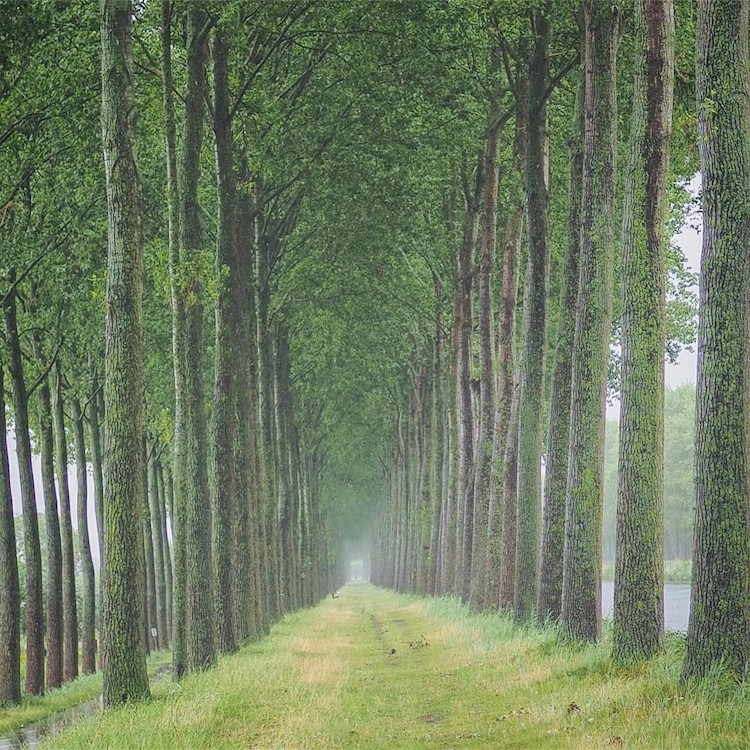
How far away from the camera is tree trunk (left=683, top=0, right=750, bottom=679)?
10.7 metres

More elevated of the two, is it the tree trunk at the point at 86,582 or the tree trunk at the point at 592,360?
the tree trunk at the point at 592,360

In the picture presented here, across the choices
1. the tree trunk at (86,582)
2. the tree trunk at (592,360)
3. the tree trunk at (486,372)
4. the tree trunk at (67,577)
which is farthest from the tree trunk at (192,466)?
the tree trunk at (86,582)

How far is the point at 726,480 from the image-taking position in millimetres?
10766

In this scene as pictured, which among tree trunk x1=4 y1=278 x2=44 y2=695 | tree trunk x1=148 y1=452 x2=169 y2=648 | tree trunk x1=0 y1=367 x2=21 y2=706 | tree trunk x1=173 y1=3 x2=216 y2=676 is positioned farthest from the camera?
tree trunk x1=148 y1=452 x2=169 y2=648

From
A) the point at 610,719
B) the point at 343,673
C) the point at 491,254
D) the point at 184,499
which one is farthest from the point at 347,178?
the point at 610,719

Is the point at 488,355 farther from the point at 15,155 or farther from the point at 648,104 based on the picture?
the point at 648,104

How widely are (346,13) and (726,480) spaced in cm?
1451

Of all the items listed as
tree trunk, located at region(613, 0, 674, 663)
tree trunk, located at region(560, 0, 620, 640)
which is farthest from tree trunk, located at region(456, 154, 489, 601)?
tree trunk, located at region(613, 0, 674, 663)

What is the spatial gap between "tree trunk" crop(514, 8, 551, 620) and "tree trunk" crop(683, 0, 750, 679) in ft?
30.4

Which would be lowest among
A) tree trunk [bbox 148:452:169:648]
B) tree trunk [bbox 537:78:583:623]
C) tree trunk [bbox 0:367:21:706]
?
tree trunk [bbox 148:452:169:648]

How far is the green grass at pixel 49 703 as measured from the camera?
849 inches

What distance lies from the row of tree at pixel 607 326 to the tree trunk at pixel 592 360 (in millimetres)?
33

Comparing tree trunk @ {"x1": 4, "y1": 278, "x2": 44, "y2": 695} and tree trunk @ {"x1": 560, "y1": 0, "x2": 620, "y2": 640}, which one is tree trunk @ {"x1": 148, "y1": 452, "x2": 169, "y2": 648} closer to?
tree trunk @ {"x1": 4, "y1": 278, "x2": 44, "y2": 695}

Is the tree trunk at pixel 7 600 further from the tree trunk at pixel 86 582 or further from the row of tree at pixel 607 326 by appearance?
the row of tree at pixel 607 326
